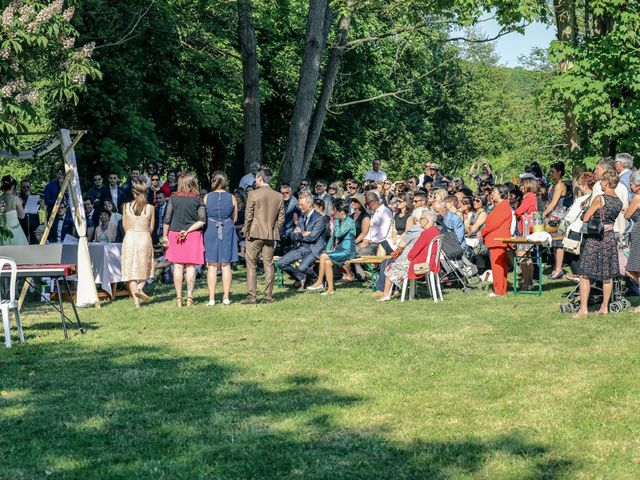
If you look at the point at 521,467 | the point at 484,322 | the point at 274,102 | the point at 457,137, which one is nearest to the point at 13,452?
the point at 521,467

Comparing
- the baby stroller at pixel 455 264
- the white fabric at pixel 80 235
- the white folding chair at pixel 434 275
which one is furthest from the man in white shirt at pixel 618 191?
the white fabric at pixel 80 235

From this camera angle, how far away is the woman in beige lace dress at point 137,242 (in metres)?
15.8

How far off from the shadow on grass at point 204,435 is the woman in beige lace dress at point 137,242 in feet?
18.8

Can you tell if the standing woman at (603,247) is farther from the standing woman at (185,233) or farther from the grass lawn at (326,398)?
the standing woman at (185,233)

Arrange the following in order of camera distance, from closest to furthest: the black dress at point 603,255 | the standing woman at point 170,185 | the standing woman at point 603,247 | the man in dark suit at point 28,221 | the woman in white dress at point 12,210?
the standing woman at point 603,247, the black dress at point 603,255, the woman in white dress at point 12,210, the standing woman at point 170,185, the man in dark suit at point 28,221

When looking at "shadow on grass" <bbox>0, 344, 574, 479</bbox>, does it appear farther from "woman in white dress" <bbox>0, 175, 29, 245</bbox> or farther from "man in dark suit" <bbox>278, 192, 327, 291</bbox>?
"man in dark suit" <bbox>278, 192, 327, 291</bbox>

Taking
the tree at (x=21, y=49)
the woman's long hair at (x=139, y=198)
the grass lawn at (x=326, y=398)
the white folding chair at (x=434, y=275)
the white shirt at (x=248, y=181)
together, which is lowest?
the grass lawn at (x=326, y=398)

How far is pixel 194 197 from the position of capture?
15.7 metres

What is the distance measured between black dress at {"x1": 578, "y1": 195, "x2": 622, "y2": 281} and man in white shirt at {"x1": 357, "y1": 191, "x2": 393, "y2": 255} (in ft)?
19.6

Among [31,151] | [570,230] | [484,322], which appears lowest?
[484,322]

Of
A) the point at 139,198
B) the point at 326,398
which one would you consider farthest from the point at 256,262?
the point at 326,398

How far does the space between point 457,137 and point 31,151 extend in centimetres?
5803

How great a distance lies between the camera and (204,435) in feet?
24.6

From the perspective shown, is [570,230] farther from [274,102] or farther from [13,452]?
[274,102]
